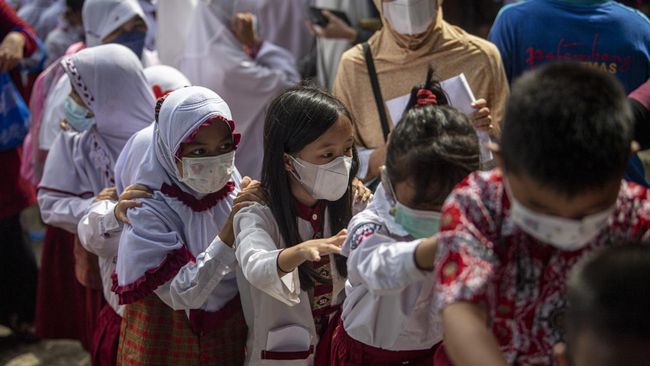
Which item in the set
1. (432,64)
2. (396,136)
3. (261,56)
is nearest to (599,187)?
(396,136)

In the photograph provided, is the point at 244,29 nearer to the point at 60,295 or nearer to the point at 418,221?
the point at 60,295

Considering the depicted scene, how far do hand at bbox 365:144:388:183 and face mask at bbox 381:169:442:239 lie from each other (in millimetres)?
A: 1434

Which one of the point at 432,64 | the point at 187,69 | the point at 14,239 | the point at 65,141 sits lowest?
the point at 14,239

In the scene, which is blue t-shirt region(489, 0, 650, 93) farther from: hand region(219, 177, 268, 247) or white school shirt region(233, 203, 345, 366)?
hand region(219, 177, 268, 247)

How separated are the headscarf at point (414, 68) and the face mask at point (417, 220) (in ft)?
5.34

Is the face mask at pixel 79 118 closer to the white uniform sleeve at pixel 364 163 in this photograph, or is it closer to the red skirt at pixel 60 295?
the red skirt at pixel 60 295

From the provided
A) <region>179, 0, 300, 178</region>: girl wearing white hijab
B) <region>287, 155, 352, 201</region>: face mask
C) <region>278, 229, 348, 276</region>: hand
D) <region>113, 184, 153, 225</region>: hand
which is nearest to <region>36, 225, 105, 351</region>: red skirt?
<region>179, 0, 300, 178</region>: girl wearing white hijab

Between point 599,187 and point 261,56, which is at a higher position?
point 599,187

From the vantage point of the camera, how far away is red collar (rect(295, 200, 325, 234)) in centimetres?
300

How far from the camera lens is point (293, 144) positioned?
9.74 feet

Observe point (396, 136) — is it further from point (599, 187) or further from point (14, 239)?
point (14, 239)

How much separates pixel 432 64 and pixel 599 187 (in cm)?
222

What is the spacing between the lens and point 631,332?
1.56 meters

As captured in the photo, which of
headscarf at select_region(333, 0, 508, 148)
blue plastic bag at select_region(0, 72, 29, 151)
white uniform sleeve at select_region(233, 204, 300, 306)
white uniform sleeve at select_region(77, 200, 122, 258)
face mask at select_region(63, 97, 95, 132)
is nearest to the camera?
white uniform sleeve at select_region(233, 204, 300, 306)
